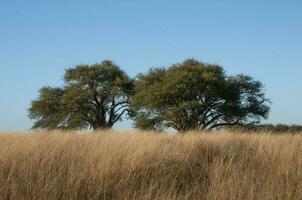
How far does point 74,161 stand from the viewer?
7.55m

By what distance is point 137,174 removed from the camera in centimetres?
701

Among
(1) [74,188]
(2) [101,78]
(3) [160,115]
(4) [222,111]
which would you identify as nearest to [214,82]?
(4) [222,111]

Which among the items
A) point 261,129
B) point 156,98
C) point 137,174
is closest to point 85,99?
point 156,98

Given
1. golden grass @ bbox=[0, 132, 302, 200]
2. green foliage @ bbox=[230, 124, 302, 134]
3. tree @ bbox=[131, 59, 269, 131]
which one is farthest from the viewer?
tree @ bbox=[131, 59, 269, 131]

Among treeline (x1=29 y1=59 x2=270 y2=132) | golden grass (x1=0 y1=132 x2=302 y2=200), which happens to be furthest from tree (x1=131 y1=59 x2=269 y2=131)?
golden grass (x1=0 y1=132 x2=302 y2=200)

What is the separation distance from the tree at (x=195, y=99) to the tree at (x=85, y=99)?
3.94 metres

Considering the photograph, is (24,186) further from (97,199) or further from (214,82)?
(214,82)

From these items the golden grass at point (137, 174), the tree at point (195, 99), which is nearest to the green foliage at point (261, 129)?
the tree at point (195, 99)

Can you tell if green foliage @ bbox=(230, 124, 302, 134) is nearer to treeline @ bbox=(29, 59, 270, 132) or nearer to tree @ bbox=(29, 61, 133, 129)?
treeline @ bbox=(29, 59, 270, 132)

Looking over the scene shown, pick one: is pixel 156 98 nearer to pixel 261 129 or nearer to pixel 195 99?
pixel 195 99

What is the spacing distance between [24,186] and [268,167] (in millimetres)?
3967

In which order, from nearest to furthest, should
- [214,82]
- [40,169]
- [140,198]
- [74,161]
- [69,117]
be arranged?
[140,198] < [40,169] < [74,161] < [214,82] < [69,117]

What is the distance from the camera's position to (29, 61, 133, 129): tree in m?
40.8

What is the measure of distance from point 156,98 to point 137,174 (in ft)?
92.8
